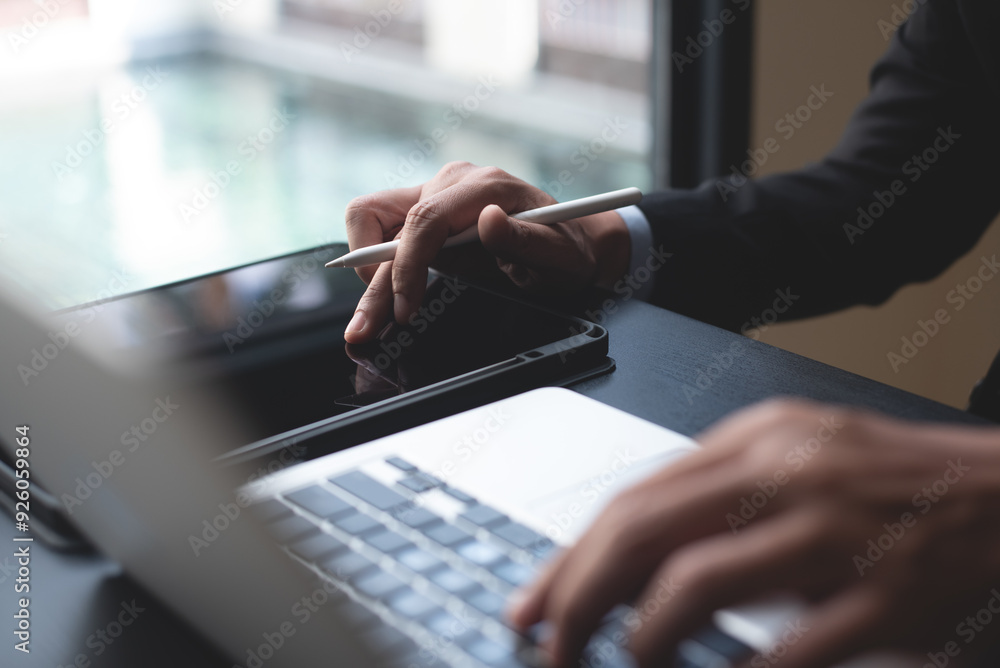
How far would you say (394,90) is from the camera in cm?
473

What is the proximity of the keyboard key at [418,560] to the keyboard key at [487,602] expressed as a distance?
2cm

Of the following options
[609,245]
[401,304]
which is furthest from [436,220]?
[609,245]

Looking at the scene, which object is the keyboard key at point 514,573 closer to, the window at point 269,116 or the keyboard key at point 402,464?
the keyboard key at point 402,464

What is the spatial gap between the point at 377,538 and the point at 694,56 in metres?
1.68

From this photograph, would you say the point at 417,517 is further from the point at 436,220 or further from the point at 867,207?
the point at 867,207

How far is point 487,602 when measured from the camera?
0.36 meters

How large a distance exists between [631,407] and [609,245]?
28cm

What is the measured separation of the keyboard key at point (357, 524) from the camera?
1.33 feet

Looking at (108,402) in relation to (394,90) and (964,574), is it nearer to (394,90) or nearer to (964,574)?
(964,574)

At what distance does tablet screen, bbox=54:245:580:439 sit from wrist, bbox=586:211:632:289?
147 millimetres

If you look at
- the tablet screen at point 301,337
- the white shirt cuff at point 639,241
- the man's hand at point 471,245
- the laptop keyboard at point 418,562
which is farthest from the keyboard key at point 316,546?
the white shirt cuff at point 639,241

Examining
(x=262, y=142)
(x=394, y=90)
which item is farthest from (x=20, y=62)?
(x=394, y=90)

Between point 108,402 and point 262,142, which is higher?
point 108,402

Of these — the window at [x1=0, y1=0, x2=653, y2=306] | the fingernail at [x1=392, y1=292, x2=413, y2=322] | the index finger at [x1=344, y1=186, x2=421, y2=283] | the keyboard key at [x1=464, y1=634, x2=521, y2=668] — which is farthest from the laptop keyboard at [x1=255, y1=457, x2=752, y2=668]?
the window at [x1=0, y1=0, x2=653, y2=306]
